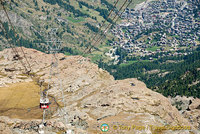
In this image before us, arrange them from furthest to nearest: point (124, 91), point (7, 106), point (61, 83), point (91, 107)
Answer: point (61, 83) < point (7, 106) < point (124, 91) < point (91, 107)

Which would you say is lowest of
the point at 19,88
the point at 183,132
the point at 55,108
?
the point at 183,132

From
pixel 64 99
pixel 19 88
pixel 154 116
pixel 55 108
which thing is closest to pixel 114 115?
pixel 154 116

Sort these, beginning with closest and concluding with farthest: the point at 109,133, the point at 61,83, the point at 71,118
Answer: the point at 109,133 < the point at 71,118 < the point at 61,83

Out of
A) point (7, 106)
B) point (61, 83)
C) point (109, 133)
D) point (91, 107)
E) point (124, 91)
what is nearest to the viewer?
point (109, 133)

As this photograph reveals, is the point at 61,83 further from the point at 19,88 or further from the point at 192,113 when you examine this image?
the point at 192,113

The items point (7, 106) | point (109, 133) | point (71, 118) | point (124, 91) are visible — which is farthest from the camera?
point (7, 106)

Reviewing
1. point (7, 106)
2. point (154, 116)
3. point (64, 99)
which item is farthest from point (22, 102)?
point (154, 116)

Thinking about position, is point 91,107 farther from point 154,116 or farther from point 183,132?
point 183,132

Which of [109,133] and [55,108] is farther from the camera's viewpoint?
[55,108]

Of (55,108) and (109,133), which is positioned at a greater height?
(55,108)
